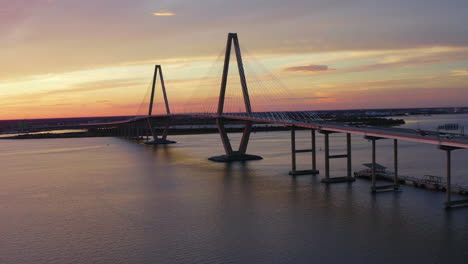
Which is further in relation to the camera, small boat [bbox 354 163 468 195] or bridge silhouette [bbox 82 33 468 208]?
small boat [bbox 354 163 468 195]

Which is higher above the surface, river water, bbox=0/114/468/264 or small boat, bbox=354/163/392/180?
small boat, bbox=354/163/392/180

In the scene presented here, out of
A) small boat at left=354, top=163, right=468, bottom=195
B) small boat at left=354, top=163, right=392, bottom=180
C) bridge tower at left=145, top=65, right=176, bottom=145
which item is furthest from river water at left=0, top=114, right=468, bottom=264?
bridge tower at left=145, top=65, right=176, bottom=145

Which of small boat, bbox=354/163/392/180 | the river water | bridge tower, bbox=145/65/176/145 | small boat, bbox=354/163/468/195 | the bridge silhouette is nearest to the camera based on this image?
the river water

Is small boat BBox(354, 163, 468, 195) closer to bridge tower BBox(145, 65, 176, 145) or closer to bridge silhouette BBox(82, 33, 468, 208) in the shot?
bridge silhouette BBox(82, 33, 468, 208)

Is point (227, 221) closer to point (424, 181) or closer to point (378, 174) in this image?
point (424, 181)

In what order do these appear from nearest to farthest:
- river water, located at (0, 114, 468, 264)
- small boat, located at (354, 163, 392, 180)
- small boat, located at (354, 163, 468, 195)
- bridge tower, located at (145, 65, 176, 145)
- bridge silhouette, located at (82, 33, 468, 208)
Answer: river water, located at (0, 114, 468, 264) < bridge silhouette, located at (82, 33, 468, 208) < small boat, located at (354, 163, 468, 195) < small boat, located at (354, 163, 392, 180) < bridge tower, located at (145, 65, 176, 145)

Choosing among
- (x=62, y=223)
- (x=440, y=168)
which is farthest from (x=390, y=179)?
(x=62, y=223)

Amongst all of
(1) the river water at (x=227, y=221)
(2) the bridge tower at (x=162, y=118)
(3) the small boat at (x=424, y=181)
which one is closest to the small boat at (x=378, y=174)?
(3) the small boat at (x=424, y=181)

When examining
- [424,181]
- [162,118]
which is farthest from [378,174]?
[162,118]
